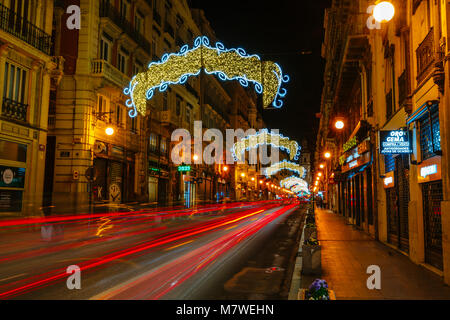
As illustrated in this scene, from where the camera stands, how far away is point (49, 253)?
1195 centimetres

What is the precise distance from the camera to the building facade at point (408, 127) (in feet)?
27.1

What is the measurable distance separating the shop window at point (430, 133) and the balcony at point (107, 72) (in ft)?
63.1

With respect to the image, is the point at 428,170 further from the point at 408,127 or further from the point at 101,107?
the point at 101,107

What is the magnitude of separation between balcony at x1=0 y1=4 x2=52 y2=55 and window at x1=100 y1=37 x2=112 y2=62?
477cm

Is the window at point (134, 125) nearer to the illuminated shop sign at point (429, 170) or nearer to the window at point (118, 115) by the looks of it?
the window at point (118, 115)

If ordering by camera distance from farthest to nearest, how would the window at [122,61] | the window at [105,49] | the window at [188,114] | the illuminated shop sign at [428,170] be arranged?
1. the window at [188,114]
2. the window at [122,61]
3. the window at [105,49]
4. the illuminated shop sign at [428,170]

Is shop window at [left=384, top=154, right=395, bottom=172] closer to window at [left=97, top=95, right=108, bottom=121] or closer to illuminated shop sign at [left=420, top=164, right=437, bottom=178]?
illuminated shop sign at [left=420, top=164, right=437, bottom=178]

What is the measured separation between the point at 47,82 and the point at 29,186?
18.8 ft

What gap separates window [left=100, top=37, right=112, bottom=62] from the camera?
25.4m

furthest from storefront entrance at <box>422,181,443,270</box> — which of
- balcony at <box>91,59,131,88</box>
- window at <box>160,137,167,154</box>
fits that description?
window at <box>160,137,167,154</box>

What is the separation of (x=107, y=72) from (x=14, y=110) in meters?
7.02

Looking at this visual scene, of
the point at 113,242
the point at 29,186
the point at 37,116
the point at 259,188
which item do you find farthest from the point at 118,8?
the point at 259,188

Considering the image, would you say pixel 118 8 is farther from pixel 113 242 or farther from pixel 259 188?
pixel 259 188

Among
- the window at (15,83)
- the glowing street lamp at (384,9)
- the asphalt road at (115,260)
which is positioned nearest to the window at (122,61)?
the window at (15,83)
